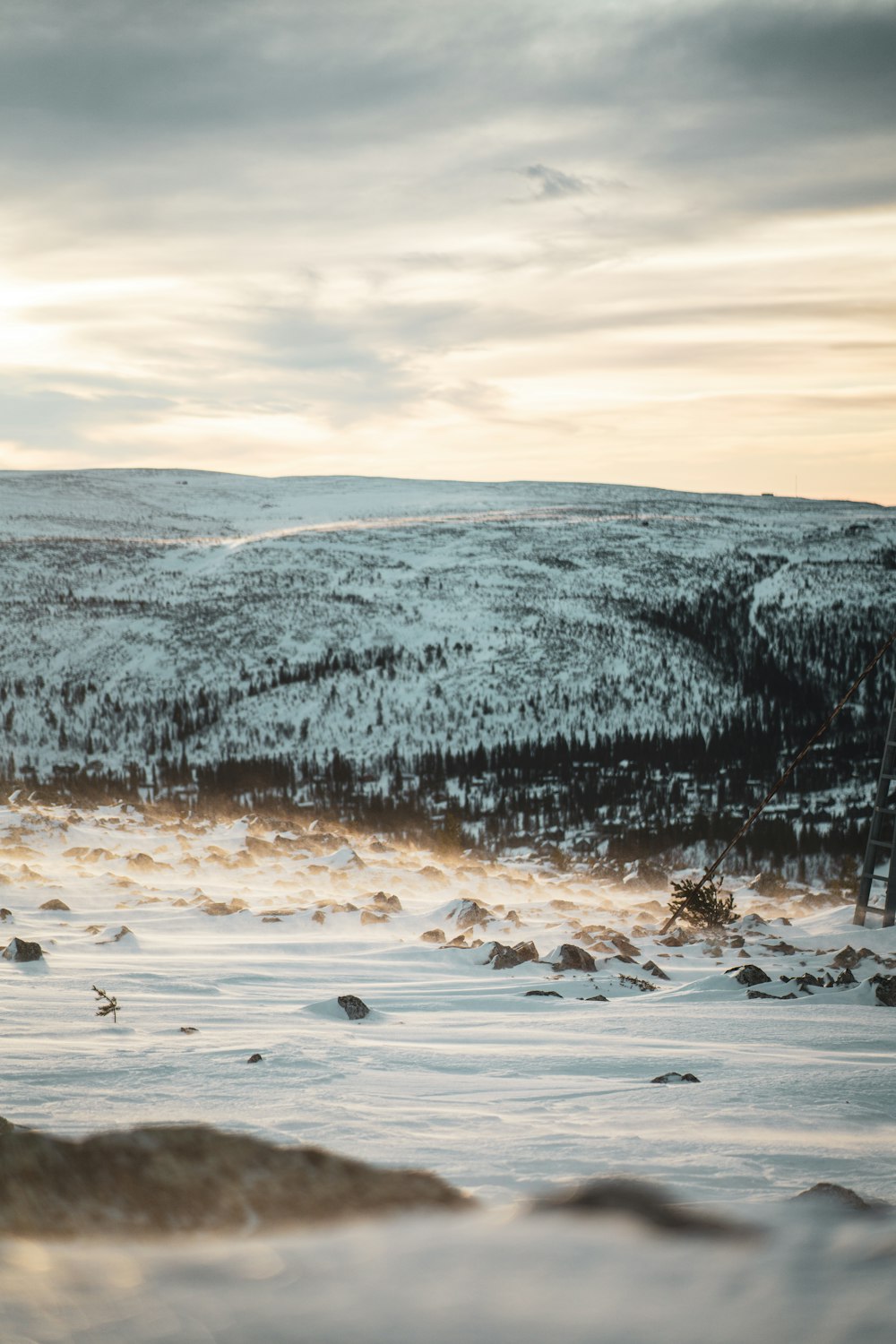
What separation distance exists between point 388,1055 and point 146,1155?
1.74 m

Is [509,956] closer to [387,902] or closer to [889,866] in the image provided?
[387,902]

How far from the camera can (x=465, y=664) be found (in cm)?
3844

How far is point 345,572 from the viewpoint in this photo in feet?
176

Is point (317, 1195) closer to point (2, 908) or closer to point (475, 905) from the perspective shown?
point (2, 908)

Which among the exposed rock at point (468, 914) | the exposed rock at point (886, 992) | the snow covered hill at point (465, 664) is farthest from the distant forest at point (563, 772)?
the exposed rock at point (886, 992)

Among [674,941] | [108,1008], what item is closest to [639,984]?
[674,941]

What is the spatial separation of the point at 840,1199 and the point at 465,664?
117ft

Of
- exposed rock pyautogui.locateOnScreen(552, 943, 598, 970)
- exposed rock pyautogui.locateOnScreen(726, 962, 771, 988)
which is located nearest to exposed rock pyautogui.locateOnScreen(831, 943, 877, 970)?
exposed rock pyautogui.locateOnScreen(726, 962, 771, 988)

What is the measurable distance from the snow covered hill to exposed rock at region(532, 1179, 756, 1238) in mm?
21310

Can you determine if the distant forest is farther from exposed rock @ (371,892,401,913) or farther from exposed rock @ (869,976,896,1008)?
exposed rock @ (869,976,896,1008)

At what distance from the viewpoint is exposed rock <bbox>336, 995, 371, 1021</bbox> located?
5445 mm

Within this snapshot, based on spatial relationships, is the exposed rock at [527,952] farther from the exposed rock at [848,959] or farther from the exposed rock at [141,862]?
the exposed rock at [141,862]

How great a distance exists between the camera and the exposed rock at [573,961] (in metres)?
7.37

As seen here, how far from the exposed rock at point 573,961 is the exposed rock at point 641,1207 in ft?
14.5
